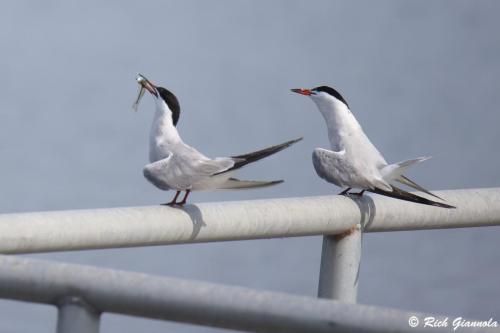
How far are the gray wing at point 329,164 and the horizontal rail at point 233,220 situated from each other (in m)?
1.04

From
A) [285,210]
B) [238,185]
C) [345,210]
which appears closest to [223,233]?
[285,210]

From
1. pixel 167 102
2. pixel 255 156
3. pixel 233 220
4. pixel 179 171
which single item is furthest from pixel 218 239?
pixel 167 102

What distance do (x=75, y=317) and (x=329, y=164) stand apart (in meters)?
2.55

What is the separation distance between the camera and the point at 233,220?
2311mm

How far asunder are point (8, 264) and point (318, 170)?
2.59m

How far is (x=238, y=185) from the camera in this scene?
323cm

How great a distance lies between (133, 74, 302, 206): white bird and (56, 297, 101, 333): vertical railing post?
1.69 meters

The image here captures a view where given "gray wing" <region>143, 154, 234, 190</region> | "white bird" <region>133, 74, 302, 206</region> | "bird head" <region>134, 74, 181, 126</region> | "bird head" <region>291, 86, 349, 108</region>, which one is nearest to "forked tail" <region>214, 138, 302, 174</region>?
"white bird" <region>133, 74, 302, 206</region>

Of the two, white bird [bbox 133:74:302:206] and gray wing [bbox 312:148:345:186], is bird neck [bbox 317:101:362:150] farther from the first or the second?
white bird [bbox 133:74:302:206]

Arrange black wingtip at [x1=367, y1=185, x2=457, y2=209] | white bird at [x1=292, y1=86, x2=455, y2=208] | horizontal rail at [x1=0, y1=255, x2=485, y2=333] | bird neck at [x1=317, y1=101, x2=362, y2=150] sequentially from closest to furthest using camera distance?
horizontal rail at [x1=0, y1=255, x2=485, y2=333] → black wingtip at [x1=367, y1=185, x2=457, y2=209] → white bird at [x1=292, y1=86, x2=455, y2=208] → bird neck at [x1=317, y1=101, x2=362, y2=150]

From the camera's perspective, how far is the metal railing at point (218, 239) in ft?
3.98

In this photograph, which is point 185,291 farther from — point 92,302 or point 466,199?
point 466,199

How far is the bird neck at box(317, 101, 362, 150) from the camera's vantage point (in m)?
3.97

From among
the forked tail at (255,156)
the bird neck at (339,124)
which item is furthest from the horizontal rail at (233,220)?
the bird neck at (339,124)
